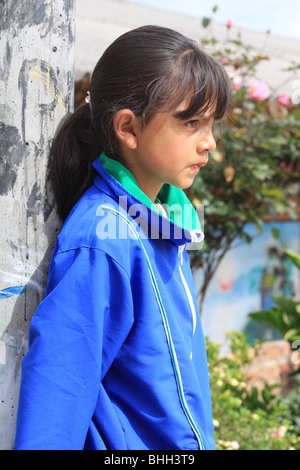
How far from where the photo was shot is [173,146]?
4.18 ft

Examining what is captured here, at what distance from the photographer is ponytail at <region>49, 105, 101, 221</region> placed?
134cm

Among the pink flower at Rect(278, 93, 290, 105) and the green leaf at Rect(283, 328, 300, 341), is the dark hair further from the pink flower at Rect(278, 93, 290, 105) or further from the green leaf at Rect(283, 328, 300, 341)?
the green leaf at Rect(283, 328, 300, 341)

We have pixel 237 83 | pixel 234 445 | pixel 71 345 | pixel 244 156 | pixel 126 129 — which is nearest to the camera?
pixel 71 345

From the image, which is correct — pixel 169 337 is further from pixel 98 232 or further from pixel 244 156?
pixel 244 156

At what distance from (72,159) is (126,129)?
0.51ft

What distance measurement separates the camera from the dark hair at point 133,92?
125 centimetres

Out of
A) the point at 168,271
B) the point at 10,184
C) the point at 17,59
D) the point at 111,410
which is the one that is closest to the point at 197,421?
the point at 111,410

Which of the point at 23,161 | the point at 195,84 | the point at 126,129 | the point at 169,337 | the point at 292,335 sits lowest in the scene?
the point at 292,335

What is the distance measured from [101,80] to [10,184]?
13.4 inches

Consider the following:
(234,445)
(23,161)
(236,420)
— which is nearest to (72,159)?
(23,161)

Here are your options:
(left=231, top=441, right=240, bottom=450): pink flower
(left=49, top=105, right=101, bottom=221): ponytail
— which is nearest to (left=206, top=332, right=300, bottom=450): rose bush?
(left=231, top=441, right=240, bottom=450): pink flower

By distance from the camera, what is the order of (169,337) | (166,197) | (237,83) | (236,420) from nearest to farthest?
(169,337), (166,197), (236,420), (237,83)

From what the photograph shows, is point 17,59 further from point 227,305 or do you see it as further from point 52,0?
point 227,305

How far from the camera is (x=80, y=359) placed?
1091 millimetres
